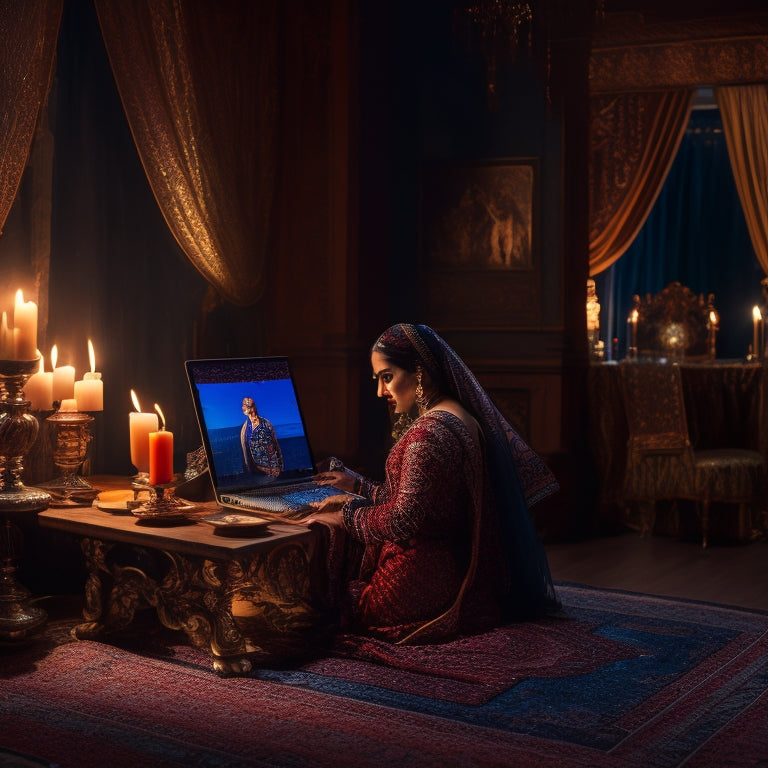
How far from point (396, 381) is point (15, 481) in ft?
3.93

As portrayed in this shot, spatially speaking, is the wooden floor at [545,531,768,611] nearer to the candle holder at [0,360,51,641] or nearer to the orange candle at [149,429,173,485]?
the orange candle at [149,429,173,485]

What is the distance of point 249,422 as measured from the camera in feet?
11.4

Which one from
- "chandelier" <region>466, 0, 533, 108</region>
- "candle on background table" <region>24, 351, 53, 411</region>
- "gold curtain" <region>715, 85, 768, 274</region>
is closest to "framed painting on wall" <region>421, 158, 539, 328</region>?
"chandelier" <region>466, 0, 533, 108</region>

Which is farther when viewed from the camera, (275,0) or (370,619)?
(275,0)

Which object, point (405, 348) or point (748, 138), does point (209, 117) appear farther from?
point (748, 138)

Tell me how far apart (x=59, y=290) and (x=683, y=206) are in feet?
20.5

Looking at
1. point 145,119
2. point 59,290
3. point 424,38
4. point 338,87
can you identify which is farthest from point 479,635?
point 424,38

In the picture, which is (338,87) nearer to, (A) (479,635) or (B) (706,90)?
(A) (479,635)

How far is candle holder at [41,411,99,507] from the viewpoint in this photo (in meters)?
3.55

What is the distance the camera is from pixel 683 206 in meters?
9.05

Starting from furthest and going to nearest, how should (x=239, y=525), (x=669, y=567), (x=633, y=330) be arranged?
1. (x=633, y=330)
2. (x=669, y=567)
3. (x=239, y=525)

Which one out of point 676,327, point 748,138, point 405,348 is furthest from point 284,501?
point 748,138

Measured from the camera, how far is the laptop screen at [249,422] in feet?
11.1

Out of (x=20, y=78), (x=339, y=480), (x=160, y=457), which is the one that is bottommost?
(x=339, y=480)
